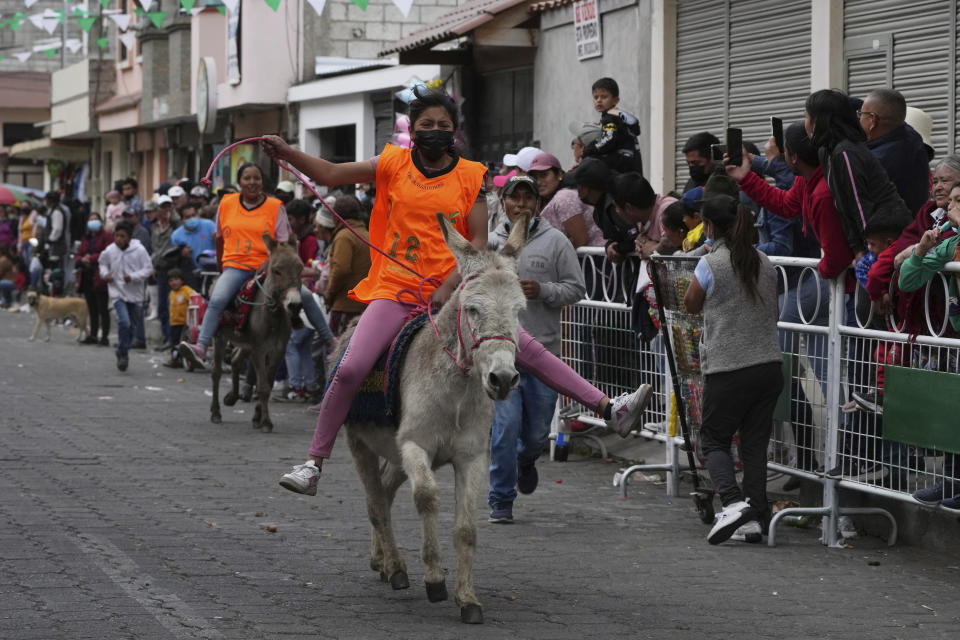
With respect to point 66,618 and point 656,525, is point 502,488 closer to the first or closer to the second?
point 656,525

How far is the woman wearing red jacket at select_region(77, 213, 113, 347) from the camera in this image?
992 inches

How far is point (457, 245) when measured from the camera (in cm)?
720

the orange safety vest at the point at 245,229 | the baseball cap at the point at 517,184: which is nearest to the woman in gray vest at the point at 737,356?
the baseball cap at the point at 517,184

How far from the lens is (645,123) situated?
18.0 metres

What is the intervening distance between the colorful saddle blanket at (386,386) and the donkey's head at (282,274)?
23.9 ft

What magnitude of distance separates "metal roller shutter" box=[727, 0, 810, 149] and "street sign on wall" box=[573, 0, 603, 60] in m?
2.46

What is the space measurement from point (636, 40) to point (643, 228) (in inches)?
275

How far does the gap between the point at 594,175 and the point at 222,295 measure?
191 inches

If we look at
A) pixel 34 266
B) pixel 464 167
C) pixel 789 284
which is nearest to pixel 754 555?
pixel 789 284

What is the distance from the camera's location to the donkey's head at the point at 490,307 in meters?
6.74

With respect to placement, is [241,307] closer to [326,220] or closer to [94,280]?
[326,220]

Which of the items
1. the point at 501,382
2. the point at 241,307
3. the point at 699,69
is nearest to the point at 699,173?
the point at 501,382

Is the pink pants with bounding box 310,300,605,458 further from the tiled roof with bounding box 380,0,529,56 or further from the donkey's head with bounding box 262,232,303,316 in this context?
the tiled roof with bounding box 380,0,529,56

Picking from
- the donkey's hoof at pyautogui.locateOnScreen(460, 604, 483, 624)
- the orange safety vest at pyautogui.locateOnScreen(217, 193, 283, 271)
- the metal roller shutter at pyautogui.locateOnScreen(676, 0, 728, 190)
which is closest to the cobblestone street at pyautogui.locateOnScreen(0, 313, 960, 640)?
the donkey's hoof at pyautogui.locateOnScreen(460, 604, 483, 624)
